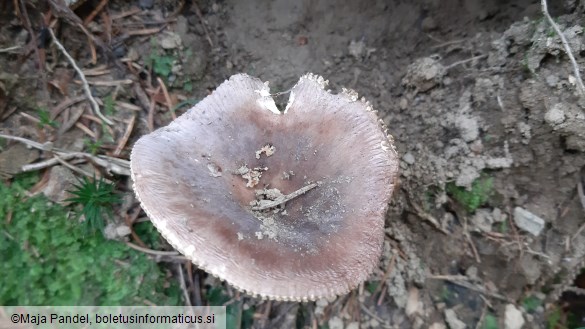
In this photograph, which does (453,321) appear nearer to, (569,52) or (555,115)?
(555,115)

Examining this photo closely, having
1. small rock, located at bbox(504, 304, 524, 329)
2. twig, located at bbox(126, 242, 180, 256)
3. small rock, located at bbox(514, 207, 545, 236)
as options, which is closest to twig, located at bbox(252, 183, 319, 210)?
twig, located at bbox(126, 242, 180, 256)

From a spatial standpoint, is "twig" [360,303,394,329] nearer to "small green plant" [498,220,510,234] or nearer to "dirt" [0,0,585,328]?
"dirt" [0,0,585,328]

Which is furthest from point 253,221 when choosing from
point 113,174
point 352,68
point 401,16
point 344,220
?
point 401,16

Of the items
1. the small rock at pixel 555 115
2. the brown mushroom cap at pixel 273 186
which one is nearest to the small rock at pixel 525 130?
the small rock at pixel 555 115

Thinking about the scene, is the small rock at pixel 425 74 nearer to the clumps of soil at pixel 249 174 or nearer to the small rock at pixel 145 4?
the clumps of soil at pixel 249 174

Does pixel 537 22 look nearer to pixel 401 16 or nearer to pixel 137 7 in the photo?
pixel 401 16

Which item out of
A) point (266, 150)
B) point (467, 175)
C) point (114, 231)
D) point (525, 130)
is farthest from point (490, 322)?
point (114, 231)
